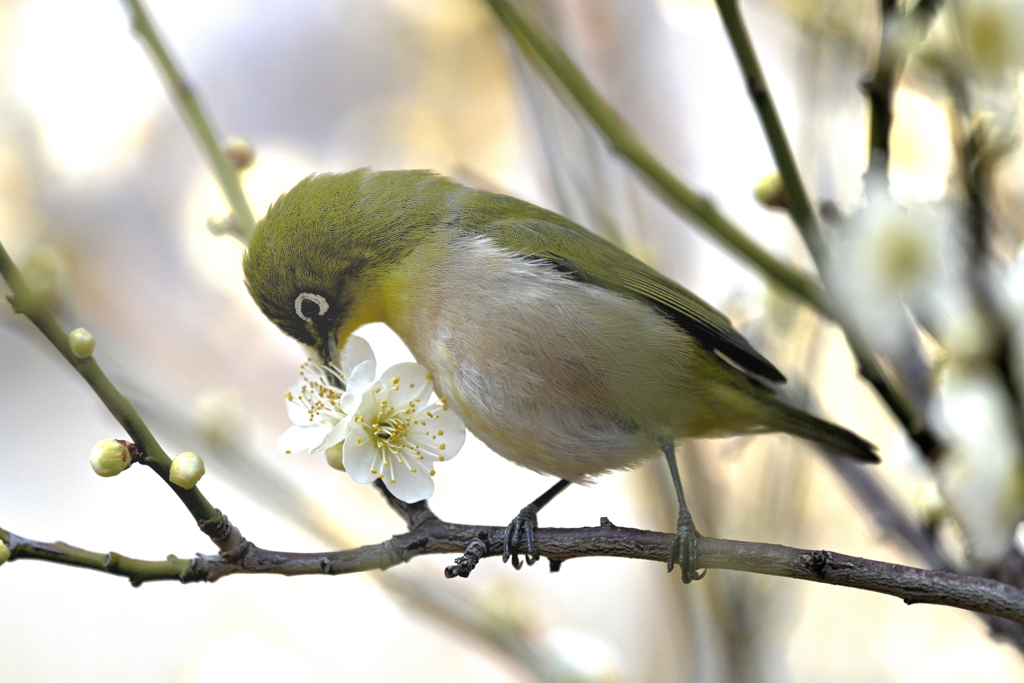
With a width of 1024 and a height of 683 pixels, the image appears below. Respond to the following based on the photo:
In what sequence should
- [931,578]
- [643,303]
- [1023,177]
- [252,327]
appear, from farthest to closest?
[252,327], [643,303], [1023,177], [931,578]

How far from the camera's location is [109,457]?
89cm

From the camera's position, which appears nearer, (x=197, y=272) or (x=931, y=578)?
(x=931, y=578)

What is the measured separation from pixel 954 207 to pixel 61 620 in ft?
9.90

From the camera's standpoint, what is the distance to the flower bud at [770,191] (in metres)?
1.15

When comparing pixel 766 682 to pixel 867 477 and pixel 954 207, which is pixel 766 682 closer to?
pixel 867 477

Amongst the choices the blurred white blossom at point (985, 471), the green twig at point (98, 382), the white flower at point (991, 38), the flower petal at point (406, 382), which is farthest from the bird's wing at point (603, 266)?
the green twig at point (98, 382)

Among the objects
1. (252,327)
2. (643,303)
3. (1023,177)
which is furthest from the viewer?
(252,327)

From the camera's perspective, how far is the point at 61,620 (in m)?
2.84

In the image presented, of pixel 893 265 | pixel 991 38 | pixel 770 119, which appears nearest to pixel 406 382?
pixel 770 119

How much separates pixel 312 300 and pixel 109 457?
58cm

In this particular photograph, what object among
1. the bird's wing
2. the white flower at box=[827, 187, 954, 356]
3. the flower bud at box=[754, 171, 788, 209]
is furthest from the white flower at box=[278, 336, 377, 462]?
the white flower at box=[827, 187, 954, 356]

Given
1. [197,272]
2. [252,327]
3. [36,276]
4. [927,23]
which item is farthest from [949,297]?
[197,272]

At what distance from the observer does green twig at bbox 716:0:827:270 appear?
100cm

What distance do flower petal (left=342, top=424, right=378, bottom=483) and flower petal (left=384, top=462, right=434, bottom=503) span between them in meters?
0.03
